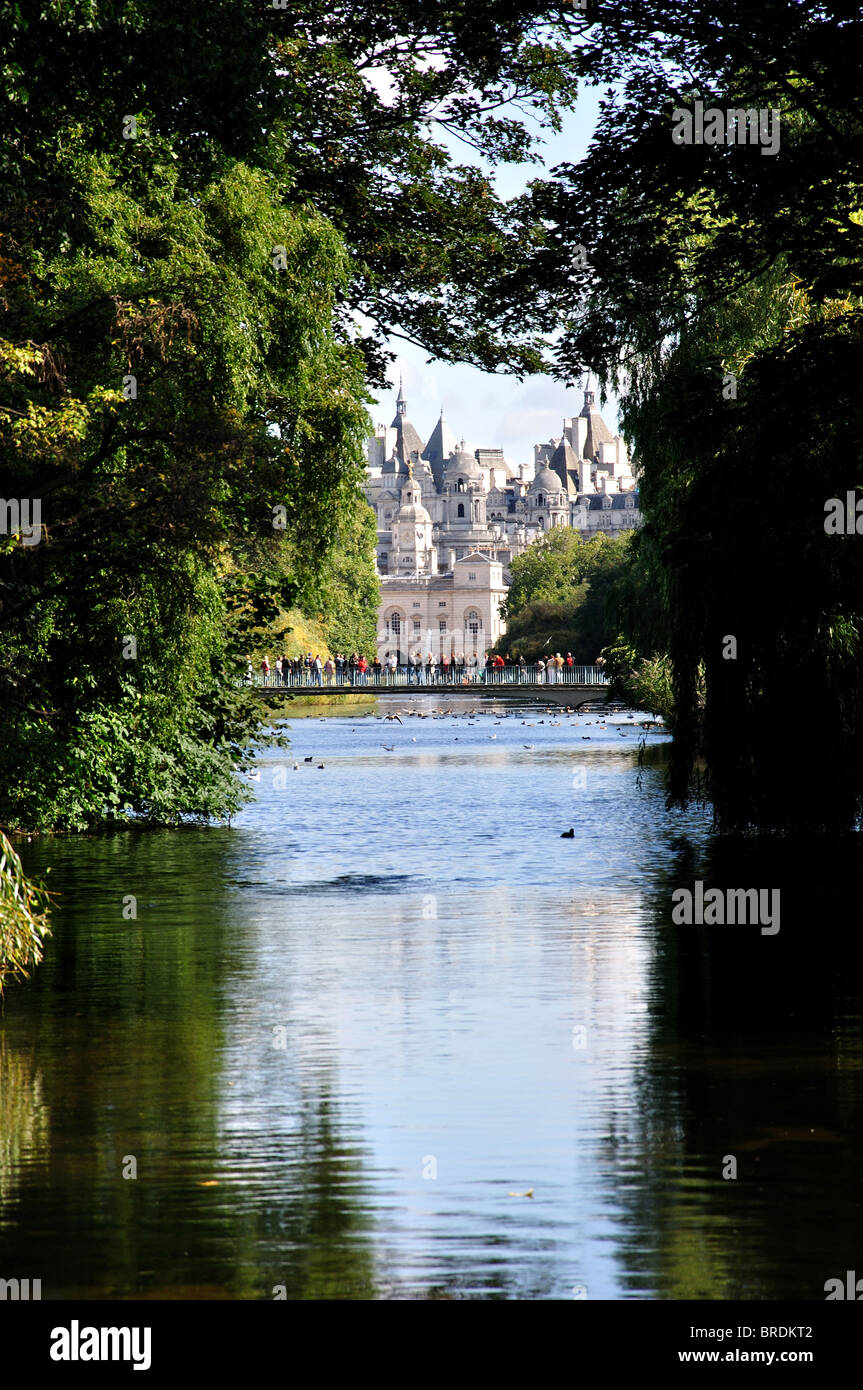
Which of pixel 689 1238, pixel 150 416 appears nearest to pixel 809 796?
pixel 150 416

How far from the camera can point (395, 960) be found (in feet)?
43.8

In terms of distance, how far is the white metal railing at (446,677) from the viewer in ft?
327

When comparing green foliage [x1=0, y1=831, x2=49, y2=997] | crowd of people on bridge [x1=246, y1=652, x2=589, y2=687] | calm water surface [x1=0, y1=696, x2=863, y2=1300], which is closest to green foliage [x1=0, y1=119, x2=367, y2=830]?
calm water surface [x1=0, y1=696, x2=863, y2=1300]

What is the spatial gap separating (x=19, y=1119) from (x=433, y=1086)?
6.91 ft

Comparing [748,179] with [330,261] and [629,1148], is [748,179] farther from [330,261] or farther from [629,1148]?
[629,1148]

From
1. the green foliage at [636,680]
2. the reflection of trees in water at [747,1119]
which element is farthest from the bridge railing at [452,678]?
the reflection of trees in water at [747,1119]

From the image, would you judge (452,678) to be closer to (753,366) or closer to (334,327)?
(334,327)

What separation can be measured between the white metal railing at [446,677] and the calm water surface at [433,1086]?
74.8 metres

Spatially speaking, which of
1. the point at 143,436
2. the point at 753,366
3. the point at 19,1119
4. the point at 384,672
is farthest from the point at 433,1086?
the point at 384,672

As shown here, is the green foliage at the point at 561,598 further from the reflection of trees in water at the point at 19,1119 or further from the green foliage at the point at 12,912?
the reflection of trees in water at the point at 19,1119

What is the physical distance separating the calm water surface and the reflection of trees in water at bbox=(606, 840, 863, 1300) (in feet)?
0.07

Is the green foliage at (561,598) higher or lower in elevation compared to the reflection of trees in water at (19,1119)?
higher

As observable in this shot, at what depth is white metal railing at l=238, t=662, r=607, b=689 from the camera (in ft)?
327

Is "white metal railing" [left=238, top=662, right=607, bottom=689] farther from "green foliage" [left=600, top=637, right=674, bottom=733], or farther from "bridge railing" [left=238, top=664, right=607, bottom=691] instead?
"green foliage" [left=600, top=637, right=674, bottom=733]
